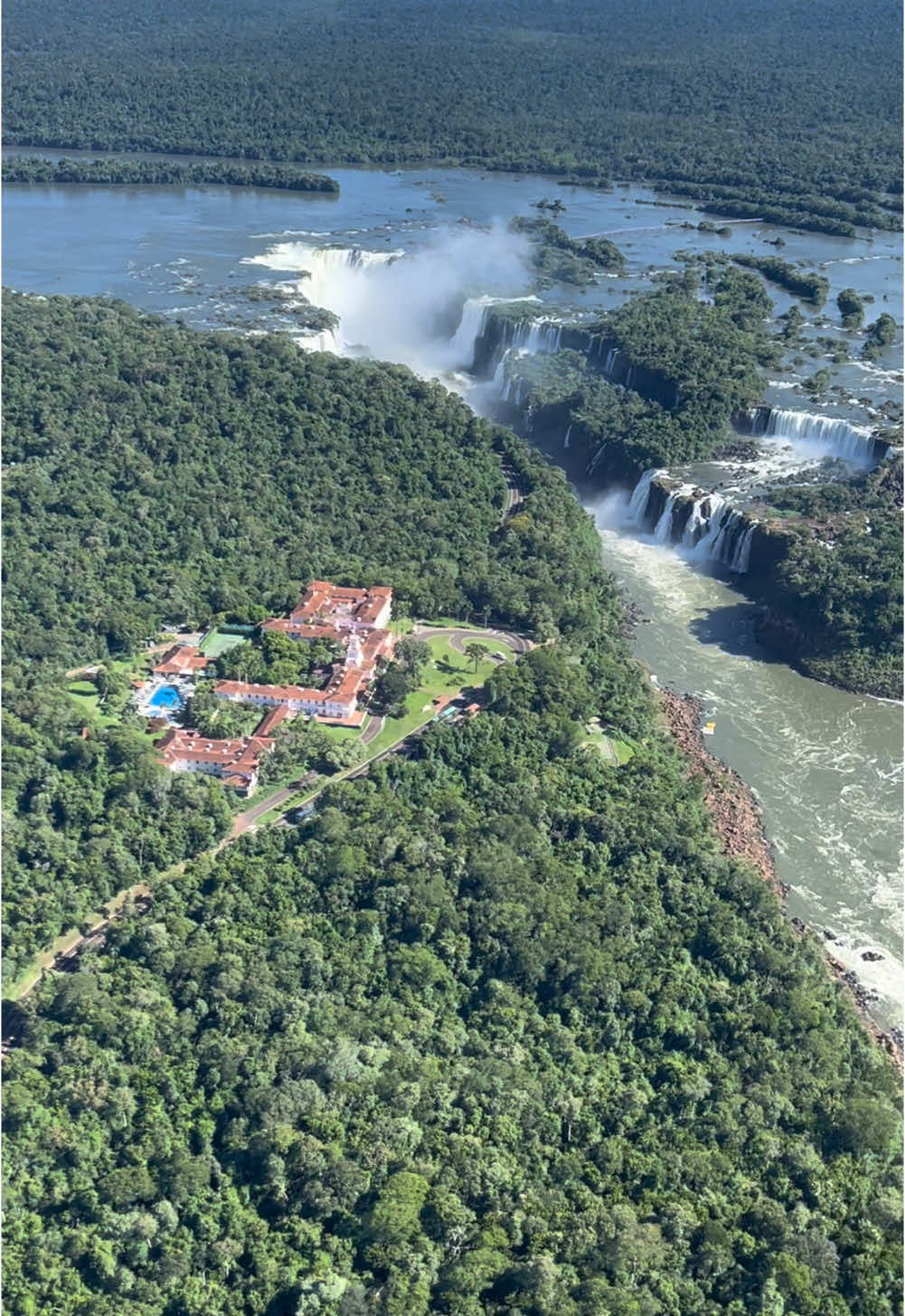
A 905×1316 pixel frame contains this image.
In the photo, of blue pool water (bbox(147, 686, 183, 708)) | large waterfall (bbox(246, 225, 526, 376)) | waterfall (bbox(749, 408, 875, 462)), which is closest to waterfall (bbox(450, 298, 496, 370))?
large waterfall (bbox(246, 225, 526, 376))

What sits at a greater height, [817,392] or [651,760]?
[817,392]

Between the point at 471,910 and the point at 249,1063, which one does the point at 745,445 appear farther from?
the point at 249,1063

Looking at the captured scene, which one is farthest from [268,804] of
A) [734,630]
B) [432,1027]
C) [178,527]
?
[734,630]

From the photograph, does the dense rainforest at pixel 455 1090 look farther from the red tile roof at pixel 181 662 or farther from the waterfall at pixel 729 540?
the waterfall at pixel 729 540

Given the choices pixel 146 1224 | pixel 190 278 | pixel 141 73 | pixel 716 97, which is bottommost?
pixel 146 1224

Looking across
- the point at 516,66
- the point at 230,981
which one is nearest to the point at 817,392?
the point at 230,981
